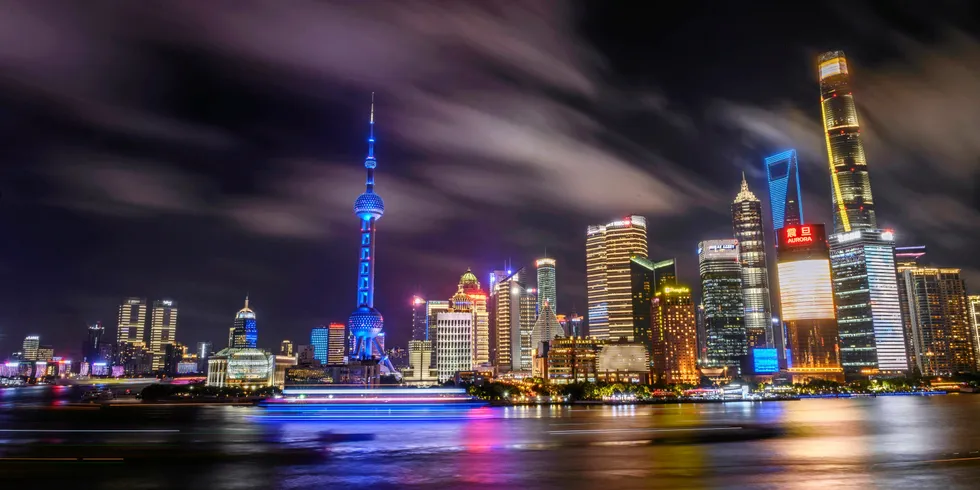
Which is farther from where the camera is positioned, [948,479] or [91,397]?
[91,397]

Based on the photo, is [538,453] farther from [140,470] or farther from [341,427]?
[341,427]

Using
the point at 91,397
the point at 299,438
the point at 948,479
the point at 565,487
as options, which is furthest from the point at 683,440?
the point at 91,397

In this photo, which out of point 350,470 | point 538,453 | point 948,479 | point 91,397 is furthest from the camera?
point 91,397

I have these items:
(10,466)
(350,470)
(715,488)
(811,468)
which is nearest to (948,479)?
(811,468)

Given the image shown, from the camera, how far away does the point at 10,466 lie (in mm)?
40719

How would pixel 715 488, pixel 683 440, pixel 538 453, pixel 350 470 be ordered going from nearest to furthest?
pixel 715 488 < pixel 350 470 < pixel 538 453 < pixel 683 440

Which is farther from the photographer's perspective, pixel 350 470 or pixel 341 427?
pixel 341 427

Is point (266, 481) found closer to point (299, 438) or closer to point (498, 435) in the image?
point (299, 438)

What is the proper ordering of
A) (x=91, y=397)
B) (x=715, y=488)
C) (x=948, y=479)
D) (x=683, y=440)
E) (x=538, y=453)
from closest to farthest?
(x=715, y=488)
(x=948, y=479)
(x=538, y=453)
(x=683, y=440)
(x=91, y=397)

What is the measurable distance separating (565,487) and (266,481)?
16606 millimetres

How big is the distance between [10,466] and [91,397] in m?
178

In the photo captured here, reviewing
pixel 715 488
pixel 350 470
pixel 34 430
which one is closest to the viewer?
pixel 715 488

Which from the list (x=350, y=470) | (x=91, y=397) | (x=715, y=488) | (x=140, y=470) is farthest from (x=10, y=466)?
(x=91, y=397)

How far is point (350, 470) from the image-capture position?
38531 mm
